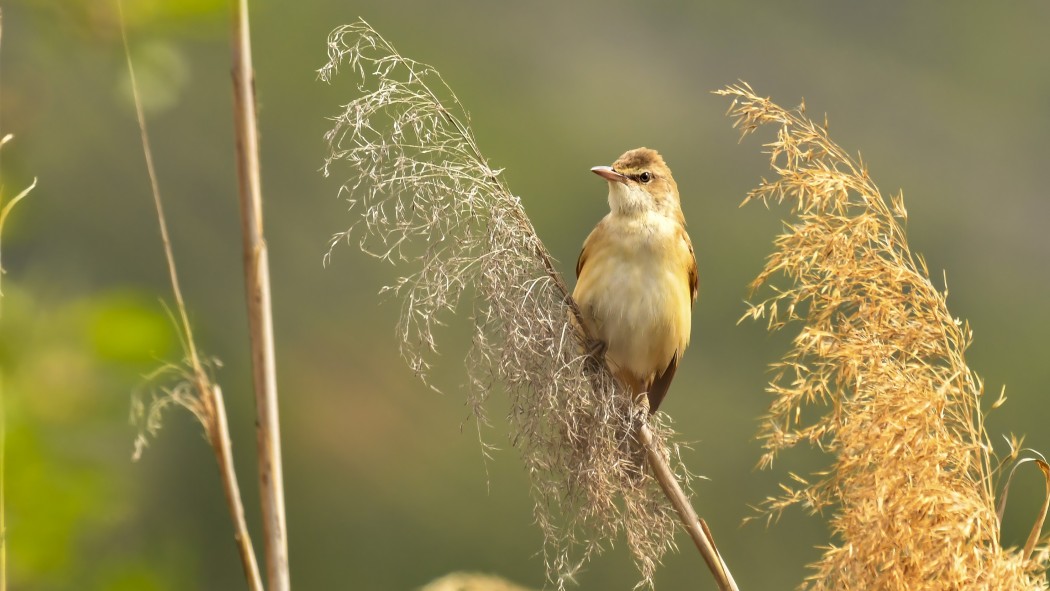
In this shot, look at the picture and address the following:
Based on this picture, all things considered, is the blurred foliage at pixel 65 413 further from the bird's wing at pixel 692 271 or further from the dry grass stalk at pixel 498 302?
the bird's wing at pixel 692 271

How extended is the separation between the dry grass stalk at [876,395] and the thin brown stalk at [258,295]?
108 cm

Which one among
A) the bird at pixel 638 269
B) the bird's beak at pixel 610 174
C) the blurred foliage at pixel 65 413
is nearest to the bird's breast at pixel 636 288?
the bird at pixel 638 269

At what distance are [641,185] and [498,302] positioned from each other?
117 cm

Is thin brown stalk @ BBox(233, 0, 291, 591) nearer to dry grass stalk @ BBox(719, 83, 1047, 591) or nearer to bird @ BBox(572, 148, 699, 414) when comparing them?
dry grass stalk @ BBox(719, 83, 1047, 591)

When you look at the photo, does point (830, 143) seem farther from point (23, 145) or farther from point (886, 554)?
point (23, 145)

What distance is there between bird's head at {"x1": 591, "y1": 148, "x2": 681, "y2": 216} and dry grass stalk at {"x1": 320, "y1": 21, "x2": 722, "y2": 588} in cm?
95

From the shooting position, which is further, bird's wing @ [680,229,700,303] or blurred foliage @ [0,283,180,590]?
bird's wing @ [680,229,700,303]

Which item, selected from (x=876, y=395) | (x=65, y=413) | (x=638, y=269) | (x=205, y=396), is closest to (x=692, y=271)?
(x=638, y=269)

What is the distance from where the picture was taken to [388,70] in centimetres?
150

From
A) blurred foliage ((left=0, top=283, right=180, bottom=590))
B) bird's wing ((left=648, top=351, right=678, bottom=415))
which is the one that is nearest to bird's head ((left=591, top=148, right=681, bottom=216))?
bird's wing ((left=648, top=351, right=678, bottom=415))

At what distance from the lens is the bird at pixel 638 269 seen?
266 cm

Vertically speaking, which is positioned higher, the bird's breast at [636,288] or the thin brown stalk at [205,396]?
the thin brown stalk at [205,396]

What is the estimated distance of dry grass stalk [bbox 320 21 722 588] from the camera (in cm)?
149

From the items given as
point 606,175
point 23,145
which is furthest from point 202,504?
point 23,145
